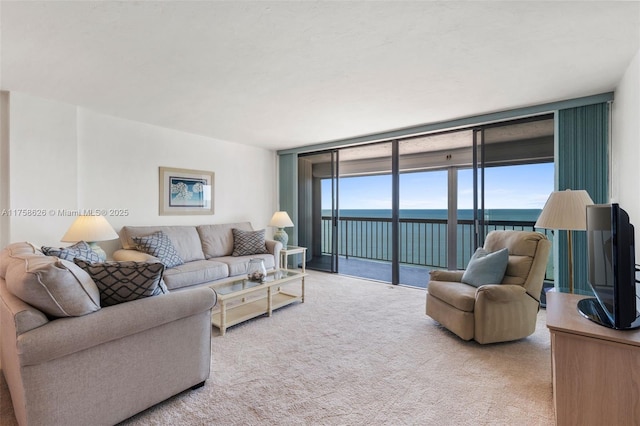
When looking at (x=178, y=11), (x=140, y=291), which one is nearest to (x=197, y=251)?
(x=140, y=291)

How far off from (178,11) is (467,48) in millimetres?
1903

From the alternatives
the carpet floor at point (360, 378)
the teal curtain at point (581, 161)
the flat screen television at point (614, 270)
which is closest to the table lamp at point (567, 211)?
the flat screen television at point (614, 270)

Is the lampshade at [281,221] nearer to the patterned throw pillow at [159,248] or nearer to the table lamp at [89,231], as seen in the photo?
the patterned throw pillow at [159,248]

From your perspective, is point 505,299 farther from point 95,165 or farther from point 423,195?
point 95,165

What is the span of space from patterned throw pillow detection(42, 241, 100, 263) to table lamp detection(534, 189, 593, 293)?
3.60 meters

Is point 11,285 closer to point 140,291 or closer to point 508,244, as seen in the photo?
point 140,291

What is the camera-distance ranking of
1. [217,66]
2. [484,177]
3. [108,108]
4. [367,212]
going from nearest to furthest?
[217,66] < [108,108] < [484,177] < [367,212]

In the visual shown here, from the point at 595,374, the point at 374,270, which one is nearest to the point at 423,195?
the point at 374,270

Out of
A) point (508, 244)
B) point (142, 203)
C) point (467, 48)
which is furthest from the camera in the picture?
point (142, 203)

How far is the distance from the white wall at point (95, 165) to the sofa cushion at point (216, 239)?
0.31 m

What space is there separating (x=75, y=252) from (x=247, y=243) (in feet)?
7.10

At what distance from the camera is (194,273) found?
11.3ft

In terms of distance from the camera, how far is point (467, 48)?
2100 millimetres

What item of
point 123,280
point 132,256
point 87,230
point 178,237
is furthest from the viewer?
point 178,237
